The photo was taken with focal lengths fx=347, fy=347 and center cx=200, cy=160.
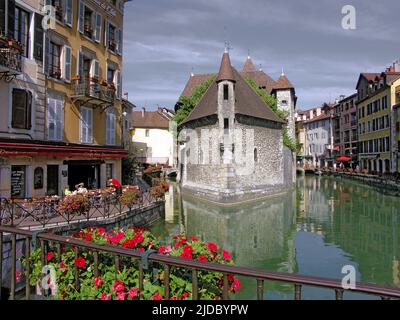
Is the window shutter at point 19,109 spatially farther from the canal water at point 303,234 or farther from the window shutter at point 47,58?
the canal water at point 303,234

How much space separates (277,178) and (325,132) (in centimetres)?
4193

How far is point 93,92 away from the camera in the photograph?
17062 mm

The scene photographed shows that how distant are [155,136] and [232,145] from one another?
98.5ft

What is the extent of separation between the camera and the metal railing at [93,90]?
16.4m

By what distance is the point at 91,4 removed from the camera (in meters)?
18.0

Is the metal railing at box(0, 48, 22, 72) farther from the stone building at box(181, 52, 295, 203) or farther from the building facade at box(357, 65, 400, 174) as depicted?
the building facade at box(357, 65, 400, 174)

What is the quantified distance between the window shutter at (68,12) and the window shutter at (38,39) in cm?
185

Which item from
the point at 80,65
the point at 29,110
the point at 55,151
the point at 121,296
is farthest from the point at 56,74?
the point at 121,296

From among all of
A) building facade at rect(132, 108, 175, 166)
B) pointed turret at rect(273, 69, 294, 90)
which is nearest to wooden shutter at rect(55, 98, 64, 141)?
pointed turret at rect(273, 69, 294, 90)

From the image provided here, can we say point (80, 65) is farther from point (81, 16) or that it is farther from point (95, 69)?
point (81, 16)

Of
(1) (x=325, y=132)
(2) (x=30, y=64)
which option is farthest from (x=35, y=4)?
(1) (x=325, y=132)

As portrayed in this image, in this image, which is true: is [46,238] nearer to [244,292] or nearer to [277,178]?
[244,292]

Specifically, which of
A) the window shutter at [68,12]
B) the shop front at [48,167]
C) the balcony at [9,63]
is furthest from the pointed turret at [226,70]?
the balcony at [9,63]

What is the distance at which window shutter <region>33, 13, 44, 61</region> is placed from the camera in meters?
14.1
